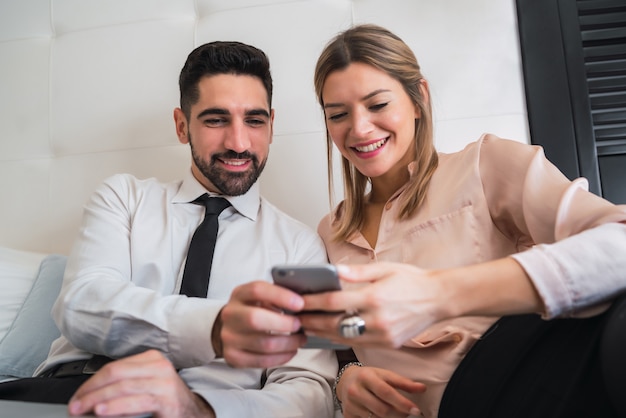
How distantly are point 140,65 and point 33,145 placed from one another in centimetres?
46

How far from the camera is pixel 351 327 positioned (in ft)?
2.12

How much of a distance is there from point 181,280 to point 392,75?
69 cm

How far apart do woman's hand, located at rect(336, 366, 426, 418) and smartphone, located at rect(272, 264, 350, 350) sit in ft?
1.07

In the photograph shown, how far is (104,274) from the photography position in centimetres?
112

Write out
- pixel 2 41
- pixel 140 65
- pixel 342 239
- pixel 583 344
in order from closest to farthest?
pixel 583 344
pixel 342 239
pixel 140 65
pixel 2 41

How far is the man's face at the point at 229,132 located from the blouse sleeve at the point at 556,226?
2.00 feet

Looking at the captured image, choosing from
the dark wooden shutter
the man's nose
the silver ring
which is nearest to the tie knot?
the man's nose

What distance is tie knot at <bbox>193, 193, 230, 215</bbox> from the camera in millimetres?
1342

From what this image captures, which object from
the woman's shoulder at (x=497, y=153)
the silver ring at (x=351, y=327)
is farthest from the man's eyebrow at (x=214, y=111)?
the silver ring at (x=351, y=327)

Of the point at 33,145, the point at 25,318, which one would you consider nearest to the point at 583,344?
the point at 25,318

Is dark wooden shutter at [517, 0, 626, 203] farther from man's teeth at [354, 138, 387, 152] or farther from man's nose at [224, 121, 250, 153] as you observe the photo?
man's nose at [224, 121, 250, 153]

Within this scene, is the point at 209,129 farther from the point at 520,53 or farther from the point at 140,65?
the point at 520,53

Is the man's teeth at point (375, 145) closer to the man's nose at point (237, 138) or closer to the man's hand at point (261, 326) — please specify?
the man's nose at point (237, 138)

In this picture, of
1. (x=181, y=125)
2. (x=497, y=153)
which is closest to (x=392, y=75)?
(x=497, y=153)
